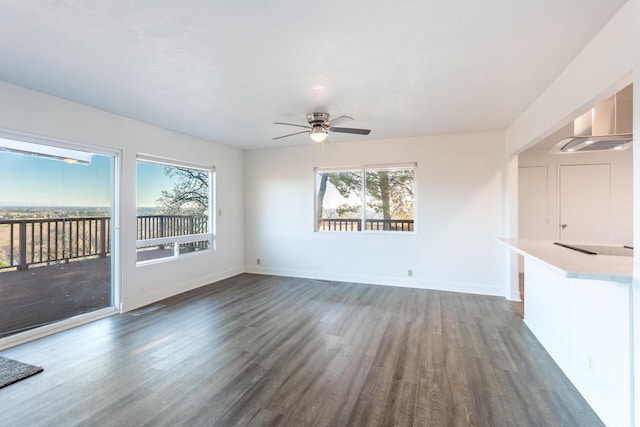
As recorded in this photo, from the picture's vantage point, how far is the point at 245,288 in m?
4.85

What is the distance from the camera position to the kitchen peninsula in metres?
1.66

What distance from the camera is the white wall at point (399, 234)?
4.58 meters

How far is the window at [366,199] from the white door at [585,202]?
119 inches

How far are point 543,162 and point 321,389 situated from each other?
19.3 ft

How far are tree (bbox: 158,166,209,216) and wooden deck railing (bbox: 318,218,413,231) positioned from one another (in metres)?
2.17

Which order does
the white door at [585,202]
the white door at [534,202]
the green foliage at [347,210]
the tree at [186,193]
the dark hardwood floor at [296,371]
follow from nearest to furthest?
the dark hardwood floor at [296,371] → the tree at [186,193] → the white door at [585,202] → the green foliage at [347,210] → the white door at [534,202]

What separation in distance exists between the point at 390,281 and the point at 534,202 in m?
3.25

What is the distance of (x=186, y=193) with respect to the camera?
4867mm

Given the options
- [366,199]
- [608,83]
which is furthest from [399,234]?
[608,83]

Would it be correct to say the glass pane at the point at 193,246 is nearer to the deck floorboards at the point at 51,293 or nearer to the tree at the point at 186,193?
the tree at the point at 186,193

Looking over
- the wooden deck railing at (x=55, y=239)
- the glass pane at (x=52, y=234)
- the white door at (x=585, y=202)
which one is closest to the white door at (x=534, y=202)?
the white door at (x=585, y=202)

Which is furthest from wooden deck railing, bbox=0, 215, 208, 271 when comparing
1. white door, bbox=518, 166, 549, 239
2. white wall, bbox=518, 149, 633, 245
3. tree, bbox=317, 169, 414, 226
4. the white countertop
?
white wall, bbox=518, 149, 633, 245

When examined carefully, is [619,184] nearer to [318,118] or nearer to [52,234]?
[318,118]

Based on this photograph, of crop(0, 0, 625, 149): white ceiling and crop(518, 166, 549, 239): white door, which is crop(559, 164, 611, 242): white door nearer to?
crop(518, 166, 549, 239): white door
